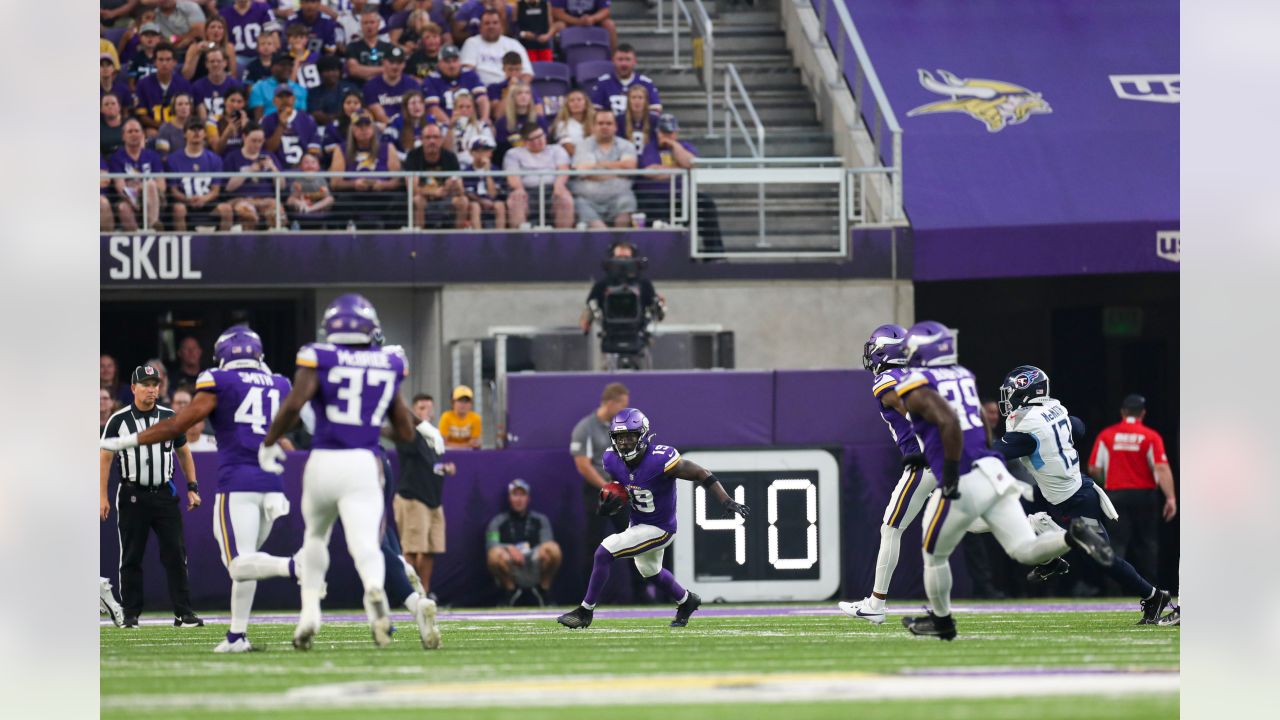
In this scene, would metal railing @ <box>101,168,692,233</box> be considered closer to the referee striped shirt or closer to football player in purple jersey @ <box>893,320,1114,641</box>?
the referee striped shirt

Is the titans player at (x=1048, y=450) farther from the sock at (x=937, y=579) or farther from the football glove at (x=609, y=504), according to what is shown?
the football glove at (x=609, y=504)

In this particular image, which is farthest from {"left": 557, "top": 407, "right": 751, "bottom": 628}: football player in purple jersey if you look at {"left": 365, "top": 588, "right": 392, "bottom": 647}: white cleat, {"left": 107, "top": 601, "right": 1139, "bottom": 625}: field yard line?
{"left": 365, "top": 588, "right": 392, "bottom": 647}: white cleat

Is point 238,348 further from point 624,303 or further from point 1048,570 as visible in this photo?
point 624,303

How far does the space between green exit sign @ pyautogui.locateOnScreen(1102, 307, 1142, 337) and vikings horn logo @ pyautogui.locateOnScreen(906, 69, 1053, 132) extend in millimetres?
3166

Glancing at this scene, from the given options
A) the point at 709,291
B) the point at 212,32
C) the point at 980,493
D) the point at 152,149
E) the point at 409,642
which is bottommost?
the point at 409,642

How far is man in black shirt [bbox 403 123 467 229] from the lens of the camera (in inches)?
768

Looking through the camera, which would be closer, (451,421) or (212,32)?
(451,421)

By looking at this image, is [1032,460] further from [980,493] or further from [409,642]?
[409,642]

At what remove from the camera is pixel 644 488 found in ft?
43.8

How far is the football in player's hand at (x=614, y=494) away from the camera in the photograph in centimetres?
1347

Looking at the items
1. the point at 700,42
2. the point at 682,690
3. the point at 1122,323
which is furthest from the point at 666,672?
the point at 1122,323

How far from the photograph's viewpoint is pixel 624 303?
18.0m
